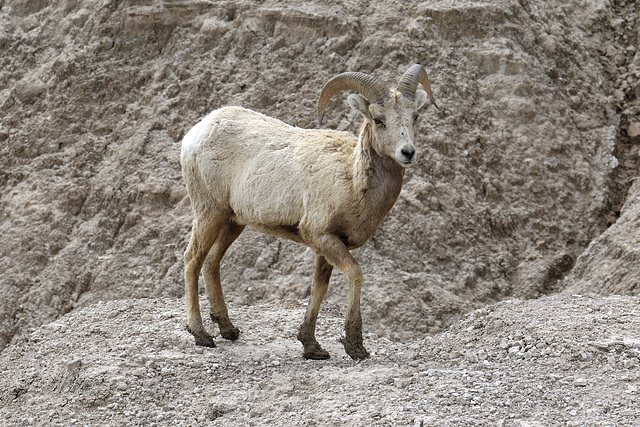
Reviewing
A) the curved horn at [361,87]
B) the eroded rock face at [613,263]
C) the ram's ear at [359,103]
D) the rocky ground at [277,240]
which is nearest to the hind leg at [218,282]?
the rocky ground at [277,240]

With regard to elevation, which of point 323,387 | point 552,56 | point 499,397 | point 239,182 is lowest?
point 323,387

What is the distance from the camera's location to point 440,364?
8.11 m

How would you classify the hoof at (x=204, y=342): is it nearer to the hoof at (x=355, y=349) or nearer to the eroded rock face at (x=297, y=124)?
the hoof at (x=355, y=349)

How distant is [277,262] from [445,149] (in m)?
3.63

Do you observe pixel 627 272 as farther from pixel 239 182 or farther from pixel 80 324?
pixel 80 324

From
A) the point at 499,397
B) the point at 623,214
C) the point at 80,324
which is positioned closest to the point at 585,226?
the point at 623,214

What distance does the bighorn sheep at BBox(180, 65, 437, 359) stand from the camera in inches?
327

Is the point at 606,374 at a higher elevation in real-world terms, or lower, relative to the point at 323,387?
higher

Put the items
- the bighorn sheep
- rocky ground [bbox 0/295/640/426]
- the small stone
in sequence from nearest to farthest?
rocky ground [bbox 0/295/640/426] → the bighorn sheep → the small stone

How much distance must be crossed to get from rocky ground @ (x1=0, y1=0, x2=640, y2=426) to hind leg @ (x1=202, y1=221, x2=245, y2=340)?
303mm

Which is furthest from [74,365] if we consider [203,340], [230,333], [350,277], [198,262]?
[350,277]

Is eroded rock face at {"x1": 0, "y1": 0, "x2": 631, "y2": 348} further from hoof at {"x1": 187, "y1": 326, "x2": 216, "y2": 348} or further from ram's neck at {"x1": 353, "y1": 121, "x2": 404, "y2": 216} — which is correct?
ram's neck at {"x1": 353, "y1": 121, "x2": 404, "y2": 216}

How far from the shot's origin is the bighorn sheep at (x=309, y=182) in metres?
8.31

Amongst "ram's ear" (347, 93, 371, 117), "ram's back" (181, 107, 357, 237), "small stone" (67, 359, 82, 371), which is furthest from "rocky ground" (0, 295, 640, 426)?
"ram's ear" (347, 93, 371, 117)
